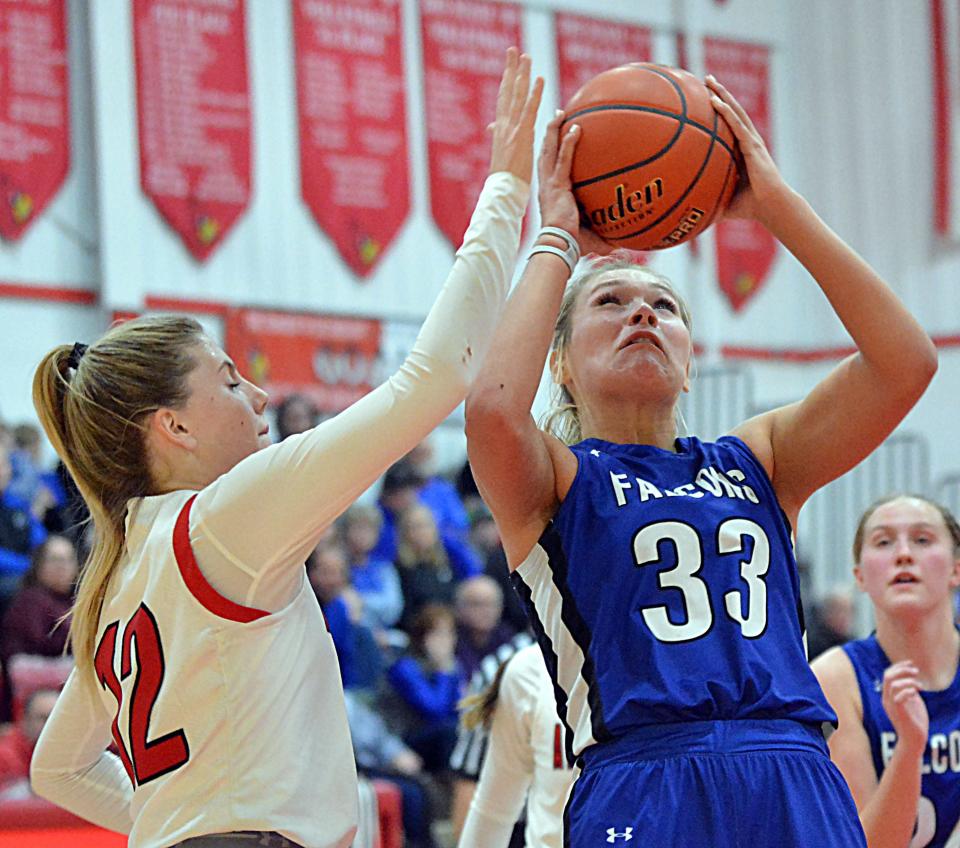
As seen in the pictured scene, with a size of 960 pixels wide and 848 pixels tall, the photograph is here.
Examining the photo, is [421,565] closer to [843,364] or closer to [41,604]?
[41,604]

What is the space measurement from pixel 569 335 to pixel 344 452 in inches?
31.1

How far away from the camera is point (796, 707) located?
2.49 metres

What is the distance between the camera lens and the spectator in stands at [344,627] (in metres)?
8.22

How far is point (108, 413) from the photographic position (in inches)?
105

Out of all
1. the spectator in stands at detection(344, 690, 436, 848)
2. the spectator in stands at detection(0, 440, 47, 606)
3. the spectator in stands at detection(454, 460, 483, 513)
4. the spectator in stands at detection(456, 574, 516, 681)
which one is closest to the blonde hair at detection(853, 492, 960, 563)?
the spectator in stands at detection(344, 690, 436, 848)

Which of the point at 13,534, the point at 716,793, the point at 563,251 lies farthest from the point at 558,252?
the point at 13,534

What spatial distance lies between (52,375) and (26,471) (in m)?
6.32

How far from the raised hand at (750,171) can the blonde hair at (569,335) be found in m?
0.23

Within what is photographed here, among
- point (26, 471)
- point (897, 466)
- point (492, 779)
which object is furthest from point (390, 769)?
point (897, 466)

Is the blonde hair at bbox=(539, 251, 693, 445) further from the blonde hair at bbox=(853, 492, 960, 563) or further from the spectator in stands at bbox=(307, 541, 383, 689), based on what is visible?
the spectator in stands at bbox=(307, 541, 383, 689)

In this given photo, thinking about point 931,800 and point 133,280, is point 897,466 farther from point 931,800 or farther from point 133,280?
point 931,800

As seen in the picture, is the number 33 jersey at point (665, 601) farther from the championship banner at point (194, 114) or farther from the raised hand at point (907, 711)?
the championship banner at point (194, 114)

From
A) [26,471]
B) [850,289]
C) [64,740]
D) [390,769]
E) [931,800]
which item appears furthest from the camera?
[26,471]

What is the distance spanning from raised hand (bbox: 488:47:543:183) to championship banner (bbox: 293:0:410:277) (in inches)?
359
